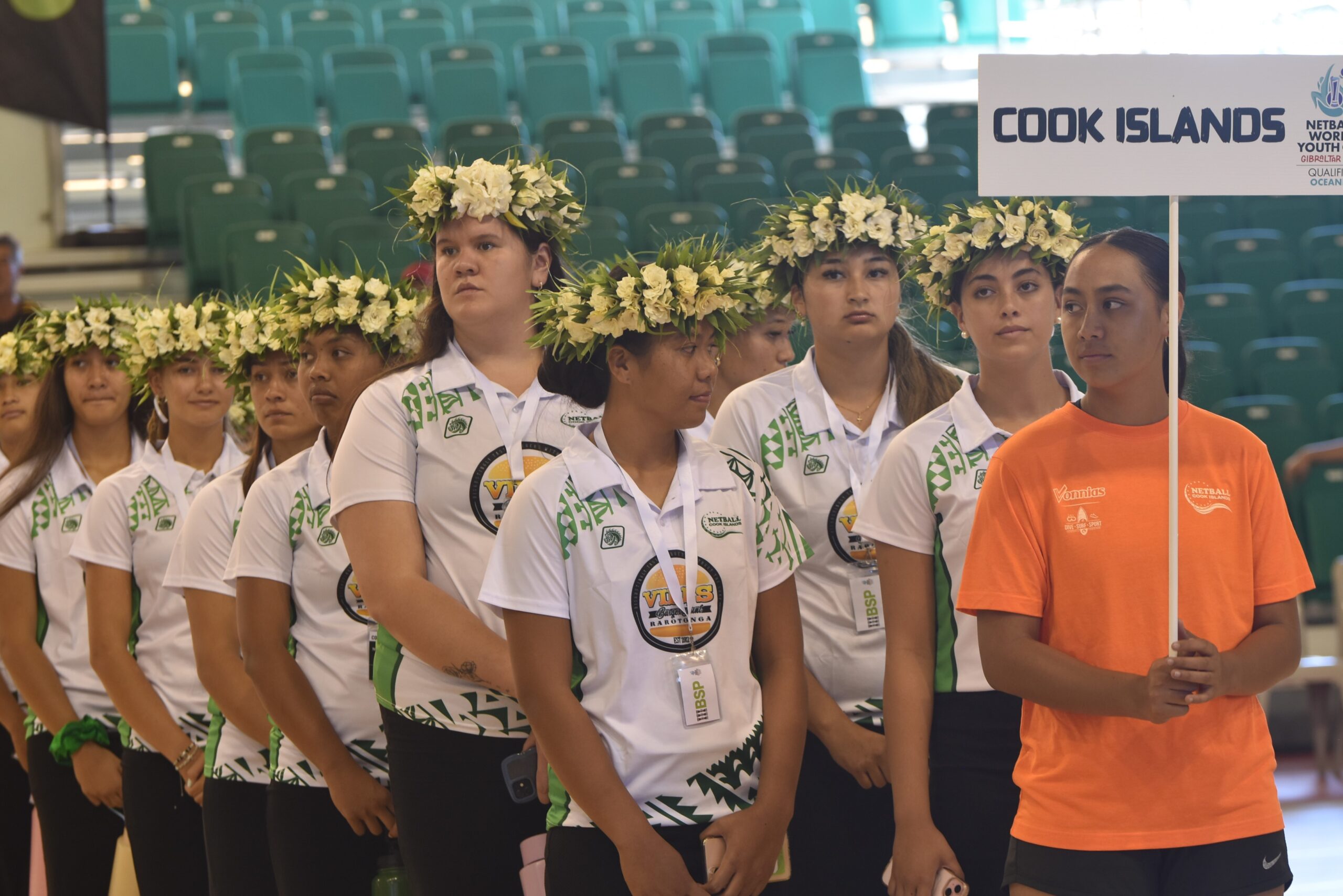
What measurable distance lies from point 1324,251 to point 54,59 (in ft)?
24.0

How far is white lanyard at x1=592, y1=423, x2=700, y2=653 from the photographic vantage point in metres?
2.38

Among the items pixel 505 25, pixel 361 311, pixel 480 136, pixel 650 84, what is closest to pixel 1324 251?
pixel 650 84

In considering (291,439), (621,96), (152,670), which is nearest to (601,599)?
(291,439)

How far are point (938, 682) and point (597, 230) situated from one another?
5305mm

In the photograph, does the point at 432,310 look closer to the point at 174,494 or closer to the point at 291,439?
the point at 291,439

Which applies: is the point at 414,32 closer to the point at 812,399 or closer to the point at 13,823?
the point at 13,823

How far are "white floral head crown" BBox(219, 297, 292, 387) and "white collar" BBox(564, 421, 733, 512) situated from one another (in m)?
1.43

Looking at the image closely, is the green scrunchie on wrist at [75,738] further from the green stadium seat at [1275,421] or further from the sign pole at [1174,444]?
the green stadium seat at [1275,421]

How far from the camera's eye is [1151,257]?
2.30m

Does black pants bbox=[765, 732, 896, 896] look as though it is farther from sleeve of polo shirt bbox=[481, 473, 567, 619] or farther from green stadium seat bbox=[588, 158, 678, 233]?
green stadium seat bbox=[588, 158, 678, 233]

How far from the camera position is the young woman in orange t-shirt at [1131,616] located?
2113 millimetres

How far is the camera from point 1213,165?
88.1 inches

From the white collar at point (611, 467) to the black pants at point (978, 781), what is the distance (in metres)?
0.63

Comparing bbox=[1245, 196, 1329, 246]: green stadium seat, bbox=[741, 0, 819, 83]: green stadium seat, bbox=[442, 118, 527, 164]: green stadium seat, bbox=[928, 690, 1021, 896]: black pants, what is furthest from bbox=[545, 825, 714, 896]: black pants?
bbox=[741, 0, 819, 83]: green stadium seat
